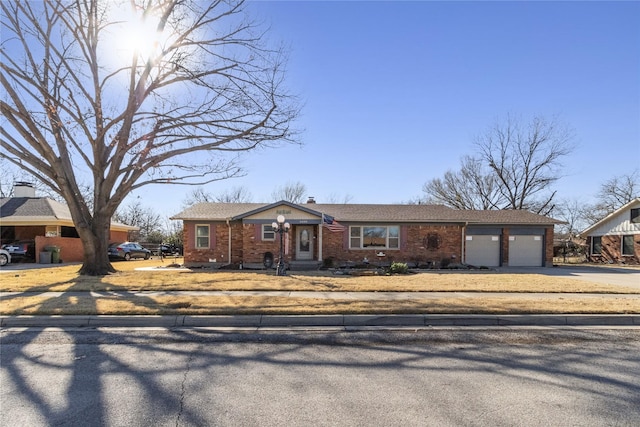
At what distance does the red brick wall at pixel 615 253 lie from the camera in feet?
85.4

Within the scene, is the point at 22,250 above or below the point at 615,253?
above

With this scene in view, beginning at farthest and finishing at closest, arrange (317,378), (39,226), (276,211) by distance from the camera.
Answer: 1. (39,226)
2. (276,211)
3. (317,378)

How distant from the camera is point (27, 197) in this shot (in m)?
27.0

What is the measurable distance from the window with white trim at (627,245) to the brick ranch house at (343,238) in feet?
33.0

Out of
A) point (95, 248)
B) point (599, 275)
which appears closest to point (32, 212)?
point (95, 248)

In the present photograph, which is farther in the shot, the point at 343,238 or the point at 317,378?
the point at 343,238

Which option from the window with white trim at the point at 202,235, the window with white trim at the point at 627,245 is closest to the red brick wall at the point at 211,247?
the window with white trim at the point at 202,235

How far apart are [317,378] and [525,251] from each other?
2097cm

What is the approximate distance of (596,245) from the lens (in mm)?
30141

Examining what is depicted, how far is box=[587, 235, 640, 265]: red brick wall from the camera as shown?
26016mm

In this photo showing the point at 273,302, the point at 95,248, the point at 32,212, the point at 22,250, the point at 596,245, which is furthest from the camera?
the point at 596,245

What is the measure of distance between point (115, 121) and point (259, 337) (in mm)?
10844

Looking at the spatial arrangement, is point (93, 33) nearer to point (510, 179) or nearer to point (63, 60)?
point (63, 60)

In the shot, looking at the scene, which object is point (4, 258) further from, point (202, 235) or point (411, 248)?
point (411, 248)
